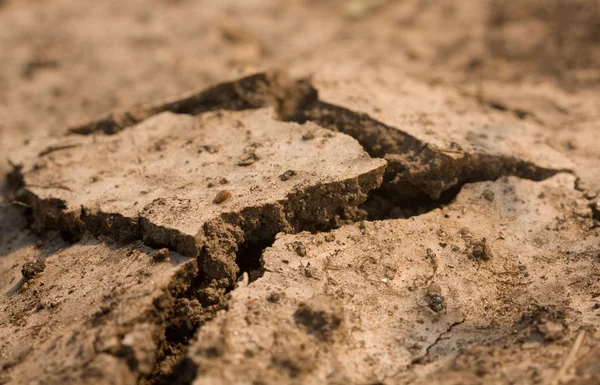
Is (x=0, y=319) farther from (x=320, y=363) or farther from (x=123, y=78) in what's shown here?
(x=123, y=78)

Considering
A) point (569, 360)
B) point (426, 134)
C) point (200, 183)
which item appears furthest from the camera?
point (426, 134)

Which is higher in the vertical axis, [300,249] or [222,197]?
[222,197]

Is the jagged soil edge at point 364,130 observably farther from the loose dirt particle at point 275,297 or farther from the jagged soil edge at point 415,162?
the loose dirt particle at point 275,297

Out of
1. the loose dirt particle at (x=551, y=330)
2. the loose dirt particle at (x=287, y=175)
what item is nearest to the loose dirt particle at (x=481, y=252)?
the loose dirt particle at (x=551, y=330)

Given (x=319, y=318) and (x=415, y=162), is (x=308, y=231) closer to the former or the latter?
(x=319, y=318)

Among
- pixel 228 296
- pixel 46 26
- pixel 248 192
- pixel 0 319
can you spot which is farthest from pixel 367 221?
pixel 46 26

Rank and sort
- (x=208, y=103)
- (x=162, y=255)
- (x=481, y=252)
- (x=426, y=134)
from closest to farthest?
1. (x=162, y=255)
2. (x=481, y=252)
3. (x=426, y=134)
4. (x=208, y=103)

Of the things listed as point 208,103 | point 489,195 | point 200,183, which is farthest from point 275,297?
point 208,103

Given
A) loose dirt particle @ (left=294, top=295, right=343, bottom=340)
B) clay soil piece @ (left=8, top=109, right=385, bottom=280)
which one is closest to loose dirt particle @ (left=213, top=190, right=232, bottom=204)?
clay soil piece @ (left=8, top=109, right=385, bottom=280)
